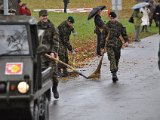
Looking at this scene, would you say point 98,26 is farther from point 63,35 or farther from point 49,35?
point 49,35

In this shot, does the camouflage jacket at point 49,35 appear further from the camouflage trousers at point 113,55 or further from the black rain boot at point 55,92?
the camouflage trousers at point 113,55

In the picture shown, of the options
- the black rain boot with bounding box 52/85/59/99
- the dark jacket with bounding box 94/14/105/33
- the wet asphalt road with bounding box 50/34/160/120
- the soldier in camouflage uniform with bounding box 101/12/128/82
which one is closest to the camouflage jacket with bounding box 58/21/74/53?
the wet asphalt road with bounding box 50/34/160/120

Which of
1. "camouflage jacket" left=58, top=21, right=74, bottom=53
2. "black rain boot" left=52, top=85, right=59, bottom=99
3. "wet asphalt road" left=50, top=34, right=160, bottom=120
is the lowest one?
"wet asphalt road" left=50, top=34, right=160, bottom=120

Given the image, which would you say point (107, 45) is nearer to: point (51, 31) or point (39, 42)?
point (51, 31)

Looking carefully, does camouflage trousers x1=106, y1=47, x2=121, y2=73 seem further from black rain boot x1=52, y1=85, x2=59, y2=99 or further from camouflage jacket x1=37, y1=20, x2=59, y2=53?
camouflage jacket x1=37, y1=20, x2=59, y2=53

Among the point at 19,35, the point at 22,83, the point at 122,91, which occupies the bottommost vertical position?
the point at 122,91

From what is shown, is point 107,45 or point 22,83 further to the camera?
point 107,45

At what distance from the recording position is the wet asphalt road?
1214 centimetres

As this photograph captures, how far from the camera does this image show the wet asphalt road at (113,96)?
39.8 feet

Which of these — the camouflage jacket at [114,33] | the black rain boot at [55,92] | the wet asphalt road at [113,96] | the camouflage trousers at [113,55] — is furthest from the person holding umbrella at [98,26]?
the black rain boot at [55,92]

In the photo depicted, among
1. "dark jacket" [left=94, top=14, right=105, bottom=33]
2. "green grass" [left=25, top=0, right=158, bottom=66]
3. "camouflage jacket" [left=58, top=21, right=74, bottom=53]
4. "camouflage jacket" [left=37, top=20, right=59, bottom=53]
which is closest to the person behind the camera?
"camouflage jacket" [left=37, top=20, right=59, bottom=53]

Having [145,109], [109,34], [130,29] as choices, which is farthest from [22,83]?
[130,29]

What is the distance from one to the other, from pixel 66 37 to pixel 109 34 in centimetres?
149

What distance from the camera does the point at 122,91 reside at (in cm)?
1523
